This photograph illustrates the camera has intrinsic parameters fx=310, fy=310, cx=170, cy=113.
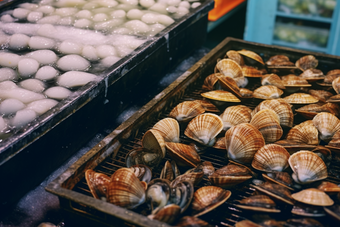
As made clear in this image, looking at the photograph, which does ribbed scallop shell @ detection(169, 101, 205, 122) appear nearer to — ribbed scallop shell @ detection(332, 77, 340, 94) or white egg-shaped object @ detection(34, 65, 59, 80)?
white egg-shaped object @ detection(34, 65, 59, 80)

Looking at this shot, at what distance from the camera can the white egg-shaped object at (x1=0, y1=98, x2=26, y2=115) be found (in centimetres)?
185

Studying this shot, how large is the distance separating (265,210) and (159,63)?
173cm

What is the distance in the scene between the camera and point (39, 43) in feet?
8.41

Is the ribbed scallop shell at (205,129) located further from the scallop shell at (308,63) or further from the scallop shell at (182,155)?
the scallop shell at (308,63)

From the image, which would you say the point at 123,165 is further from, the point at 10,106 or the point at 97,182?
the point at 10,106

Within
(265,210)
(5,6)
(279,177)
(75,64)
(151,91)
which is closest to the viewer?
(265,210)

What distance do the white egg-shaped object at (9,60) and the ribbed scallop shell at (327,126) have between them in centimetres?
213

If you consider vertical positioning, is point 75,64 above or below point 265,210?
above

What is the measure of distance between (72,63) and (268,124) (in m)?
1.47

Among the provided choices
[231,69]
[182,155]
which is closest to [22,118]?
[182,155]

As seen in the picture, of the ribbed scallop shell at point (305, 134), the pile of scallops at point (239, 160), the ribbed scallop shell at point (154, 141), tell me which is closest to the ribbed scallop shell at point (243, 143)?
the pile of scallops at point (239, 160)

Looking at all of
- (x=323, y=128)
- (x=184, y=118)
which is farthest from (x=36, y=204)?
(x=323, y=128)

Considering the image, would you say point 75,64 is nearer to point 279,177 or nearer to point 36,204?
point 36,204

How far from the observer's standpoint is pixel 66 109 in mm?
1761
